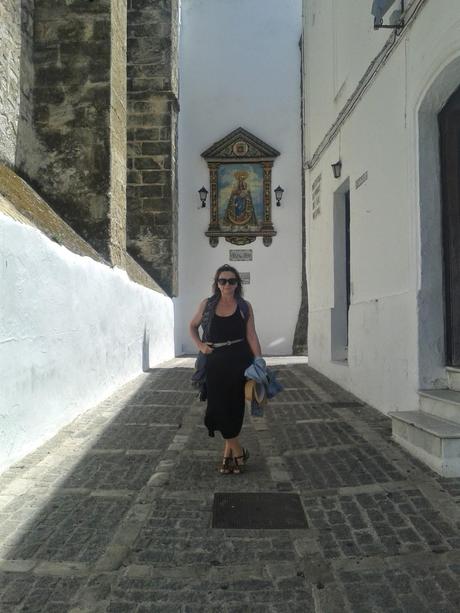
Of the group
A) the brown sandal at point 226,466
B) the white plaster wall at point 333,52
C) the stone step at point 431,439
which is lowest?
the brown sandal at point 226,466

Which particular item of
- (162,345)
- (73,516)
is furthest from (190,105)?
(73,516)

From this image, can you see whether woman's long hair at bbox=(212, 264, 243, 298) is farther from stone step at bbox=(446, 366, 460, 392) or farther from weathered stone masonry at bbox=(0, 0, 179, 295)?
weathered stone masonry at bbox=(0, 0, 179, 295)

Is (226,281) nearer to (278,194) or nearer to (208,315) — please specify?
(208,315)

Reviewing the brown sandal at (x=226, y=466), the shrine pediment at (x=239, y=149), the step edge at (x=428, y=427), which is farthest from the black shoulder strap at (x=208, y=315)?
the shrine pediment at (x=239, y=149)

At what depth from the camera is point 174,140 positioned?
13977 mm

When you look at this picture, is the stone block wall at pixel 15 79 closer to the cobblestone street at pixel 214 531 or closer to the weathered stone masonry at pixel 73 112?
the weathered stone masonry at pixel 73 112

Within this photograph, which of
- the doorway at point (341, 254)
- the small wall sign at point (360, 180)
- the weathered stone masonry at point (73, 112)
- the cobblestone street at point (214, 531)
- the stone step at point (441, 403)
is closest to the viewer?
the cobblestone street at point (214, 531)

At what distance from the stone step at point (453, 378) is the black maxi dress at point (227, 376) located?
195 cm

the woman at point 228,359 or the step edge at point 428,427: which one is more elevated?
the woman at point 228,359

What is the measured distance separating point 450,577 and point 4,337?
10.3ft

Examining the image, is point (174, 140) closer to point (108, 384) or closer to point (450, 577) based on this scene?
point (108, 384)

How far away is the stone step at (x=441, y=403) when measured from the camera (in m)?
4.54

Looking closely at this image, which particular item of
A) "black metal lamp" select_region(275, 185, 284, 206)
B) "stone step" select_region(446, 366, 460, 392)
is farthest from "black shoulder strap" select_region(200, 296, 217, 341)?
"black metal lamp" select_region(275, 185, 284, 206)

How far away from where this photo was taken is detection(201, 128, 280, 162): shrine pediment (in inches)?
603
